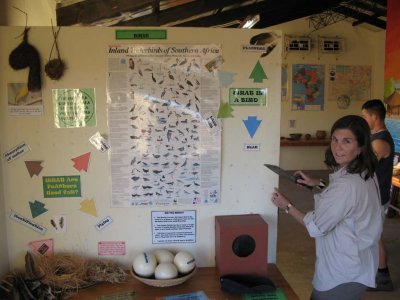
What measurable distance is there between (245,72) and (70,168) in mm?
949

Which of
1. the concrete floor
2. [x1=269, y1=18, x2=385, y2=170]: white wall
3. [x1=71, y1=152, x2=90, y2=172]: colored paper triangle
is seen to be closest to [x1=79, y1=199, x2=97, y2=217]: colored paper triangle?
[x1=71, y1=152, x2=90, y2=172]: colored paper triangle

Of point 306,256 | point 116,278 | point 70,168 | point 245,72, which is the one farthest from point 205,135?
point 306,256

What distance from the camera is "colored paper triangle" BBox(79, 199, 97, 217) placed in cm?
174

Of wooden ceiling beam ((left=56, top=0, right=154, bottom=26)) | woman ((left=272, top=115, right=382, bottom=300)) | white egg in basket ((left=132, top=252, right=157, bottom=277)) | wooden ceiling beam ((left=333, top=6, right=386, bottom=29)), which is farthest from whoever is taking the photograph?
wooden ceiling beam ((left=333, top=6, right=386, bottom=29))

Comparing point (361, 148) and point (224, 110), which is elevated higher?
point (224, 110)

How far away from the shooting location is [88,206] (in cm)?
175

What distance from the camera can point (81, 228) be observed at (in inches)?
69.4

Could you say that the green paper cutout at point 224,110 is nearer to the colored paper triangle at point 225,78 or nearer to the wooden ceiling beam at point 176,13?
the colored paper triangle at point 225,78

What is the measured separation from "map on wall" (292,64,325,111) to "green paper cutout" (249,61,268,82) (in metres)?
5.91

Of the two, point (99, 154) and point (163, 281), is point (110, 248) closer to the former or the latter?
point (163, 281)

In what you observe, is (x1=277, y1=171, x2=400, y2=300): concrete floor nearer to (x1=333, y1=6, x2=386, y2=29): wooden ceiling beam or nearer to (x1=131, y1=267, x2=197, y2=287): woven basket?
(x1=131, y1=267, x2=197, y2=287): woven basket

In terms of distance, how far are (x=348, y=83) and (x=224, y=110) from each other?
6580 millimetres

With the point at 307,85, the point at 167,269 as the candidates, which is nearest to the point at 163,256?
the point at 167,269

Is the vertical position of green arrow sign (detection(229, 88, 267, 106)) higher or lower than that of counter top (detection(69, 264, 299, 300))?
higher
